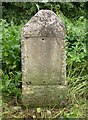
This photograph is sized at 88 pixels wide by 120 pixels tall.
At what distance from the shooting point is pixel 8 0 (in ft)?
23.8

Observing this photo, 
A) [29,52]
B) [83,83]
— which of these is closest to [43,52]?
[29,52]

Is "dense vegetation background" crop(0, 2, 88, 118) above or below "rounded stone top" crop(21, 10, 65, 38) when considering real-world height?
below

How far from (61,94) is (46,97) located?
17 cm

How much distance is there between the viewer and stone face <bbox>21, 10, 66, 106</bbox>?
3.67m

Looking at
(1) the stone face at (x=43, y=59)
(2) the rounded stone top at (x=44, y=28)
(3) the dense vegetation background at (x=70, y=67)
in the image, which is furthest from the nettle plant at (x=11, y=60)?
(2) the rounded stone top at (x=44, y=28)

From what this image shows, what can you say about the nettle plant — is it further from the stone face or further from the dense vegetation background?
the stone face

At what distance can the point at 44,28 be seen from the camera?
3.68 m

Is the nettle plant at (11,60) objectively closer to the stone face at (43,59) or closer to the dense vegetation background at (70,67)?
the dense vegetation background at (70,67)

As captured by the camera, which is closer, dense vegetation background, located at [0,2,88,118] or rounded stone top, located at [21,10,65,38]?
rounded stone top, located at [21,10,65,38]

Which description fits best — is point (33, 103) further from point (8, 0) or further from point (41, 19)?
point (8, 0)

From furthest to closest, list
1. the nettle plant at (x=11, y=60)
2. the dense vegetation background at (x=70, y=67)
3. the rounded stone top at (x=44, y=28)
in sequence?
the nettle plant at (x=11, y=60) < the dense vegetation background at (x=70, y=67) < the rounded stone top at (x=44, y=28)

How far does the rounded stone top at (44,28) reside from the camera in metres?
3.67

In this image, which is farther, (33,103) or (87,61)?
(87,61)

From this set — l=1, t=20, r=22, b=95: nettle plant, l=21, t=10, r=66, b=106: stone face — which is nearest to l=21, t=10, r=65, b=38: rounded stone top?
l=21, t=10, r=66, b=106: stone face
